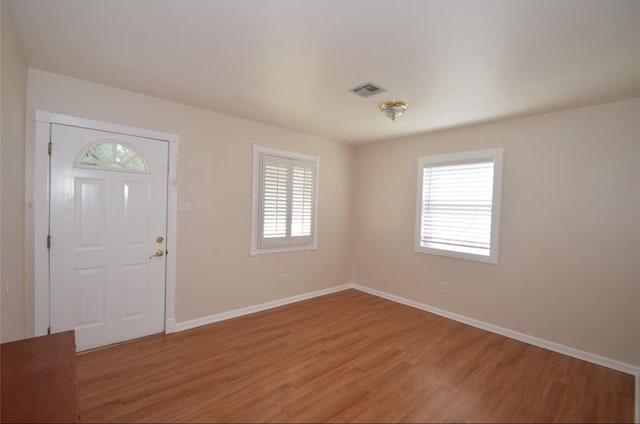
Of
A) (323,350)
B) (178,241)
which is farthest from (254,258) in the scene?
(323,350)

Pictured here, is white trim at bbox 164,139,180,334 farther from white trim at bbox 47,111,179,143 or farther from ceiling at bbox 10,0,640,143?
ceiling at bbox 10,0,640,143

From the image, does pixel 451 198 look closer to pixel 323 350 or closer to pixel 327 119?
pixel 327 119

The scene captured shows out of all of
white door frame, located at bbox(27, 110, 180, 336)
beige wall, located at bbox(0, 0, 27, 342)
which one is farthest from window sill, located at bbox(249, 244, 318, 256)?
beige wall, located at bbox(0, 0, 27, 342)

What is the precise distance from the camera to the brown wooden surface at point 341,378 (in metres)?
2.12

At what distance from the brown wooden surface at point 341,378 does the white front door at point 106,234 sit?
1.11 feet

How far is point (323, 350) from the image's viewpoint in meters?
3.01

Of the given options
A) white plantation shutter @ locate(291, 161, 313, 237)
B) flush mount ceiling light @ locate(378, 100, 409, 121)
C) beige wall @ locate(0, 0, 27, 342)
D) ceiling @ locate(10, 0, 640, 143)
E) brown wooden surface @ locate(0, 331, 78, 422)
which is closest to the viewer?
brown wooden surface @ locate(0, 331, 78, 422)

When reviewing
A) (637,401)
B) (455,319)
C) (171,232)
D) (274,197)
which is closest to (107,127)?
(171,232)

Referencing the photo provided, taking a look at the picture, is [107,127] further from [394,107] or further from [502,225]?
[502,225]

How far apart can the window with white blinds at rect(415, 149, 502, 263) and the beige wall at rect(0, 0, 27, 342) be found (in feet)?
14.2

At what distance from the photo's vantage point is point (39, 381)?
1208mm

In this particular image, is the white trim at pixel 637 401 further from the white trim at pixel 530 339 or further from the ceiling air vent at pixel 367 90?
the ceiling air vent at pixel 367 90

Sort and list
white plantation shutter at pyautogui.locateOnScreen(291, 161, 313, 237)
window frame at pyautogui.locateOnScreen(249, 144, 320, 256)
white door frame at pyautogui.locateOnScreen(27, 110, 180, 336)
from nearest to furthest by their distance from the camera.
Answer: white door frame at pyautogui.locateOnScreen(27, 110, 180, 336), window frame at pyautogui.locateOnScreen(249, 144, 320, 256), white plantation shutter at pyautogui.locateOnScreen(291, 161, 313, 237)

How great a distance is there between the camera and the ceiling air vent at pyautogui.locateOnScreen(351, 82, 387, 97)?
267 cm
